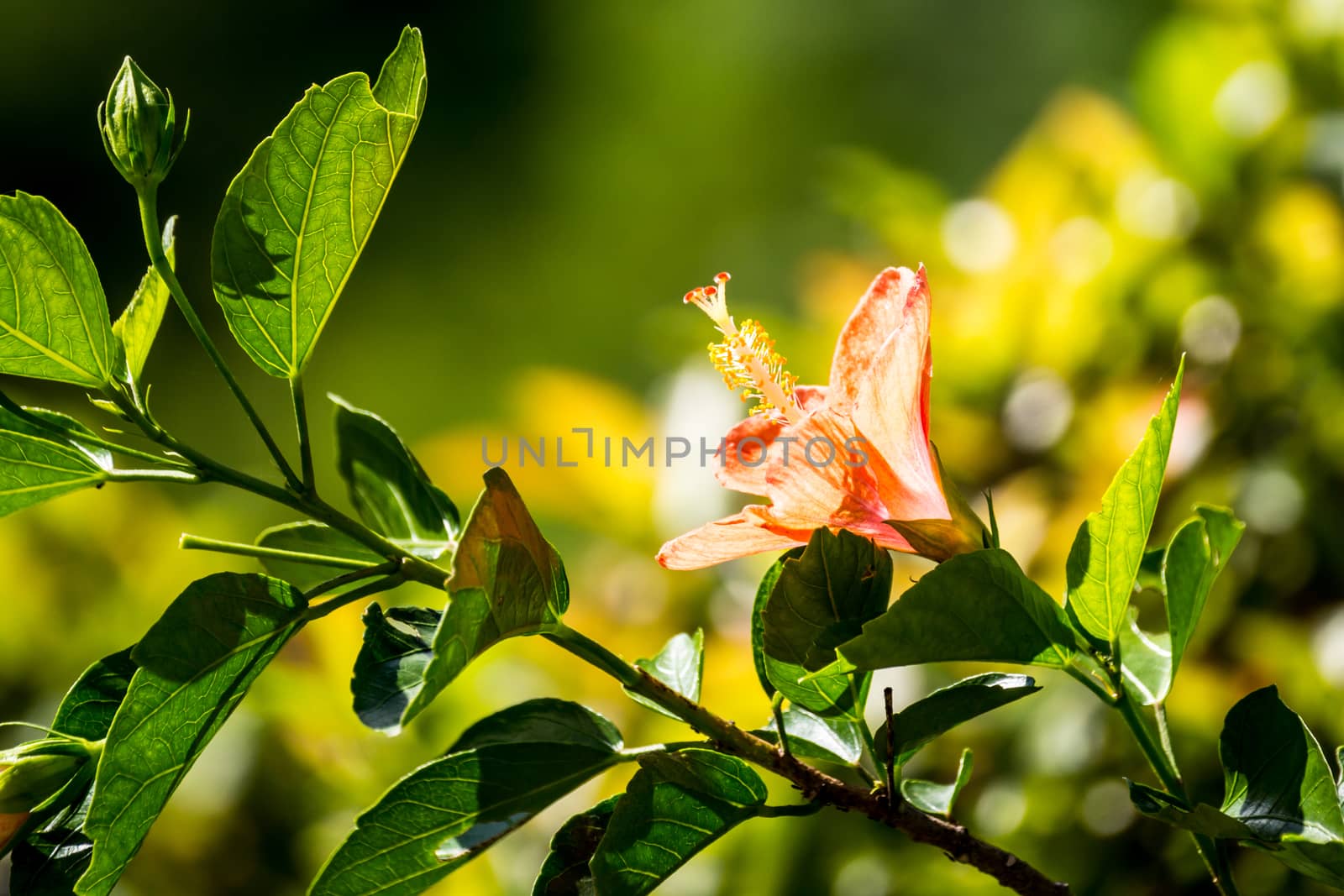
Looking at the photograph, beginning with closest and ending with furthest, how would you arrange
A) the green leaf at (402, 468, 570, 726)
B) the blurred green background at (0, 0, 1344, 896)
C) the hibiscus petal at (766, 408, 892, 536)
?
the green leaf at (402, 468, 570, 726)
the hibiscus petal at (766, 408, 892, 536)
the blurred green background at (0, 0, 1344, 896)

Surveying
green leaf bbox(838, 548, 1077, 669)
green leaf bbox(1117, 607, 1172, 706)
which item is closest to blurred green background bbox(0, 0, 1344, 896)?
green leaf bbox(1117, 607, 1172, 706)

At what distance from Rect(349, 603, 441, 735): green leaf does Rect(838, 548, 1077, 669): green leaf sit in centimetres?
15

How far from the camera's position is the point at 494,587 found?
396 millimetres

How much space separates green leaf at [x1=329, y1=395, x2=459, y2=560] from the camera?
528 mm

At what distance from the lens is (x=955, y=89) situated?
288 centimetres

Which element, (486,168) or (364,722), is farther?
(486,168)

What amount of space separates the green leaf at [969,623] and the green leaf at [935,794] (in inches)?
3.1

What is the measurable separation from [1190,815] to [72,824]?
0.41m

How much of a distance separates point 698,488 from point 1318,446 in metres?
0.52

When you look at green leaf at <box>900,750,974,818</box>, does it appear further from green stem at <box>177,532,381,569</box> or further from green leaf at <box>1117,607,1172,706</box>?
green stem at <box>177,532,381,569</box>

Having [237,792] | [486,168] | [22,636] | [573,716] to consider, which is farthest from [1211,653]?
[486,168]

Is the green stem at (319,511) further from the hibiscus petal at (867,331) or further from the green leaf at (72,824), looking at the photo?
the hibiscus petal at (867,331)

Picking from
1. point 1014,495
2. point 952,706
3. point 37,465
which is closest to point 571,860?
point 952,706

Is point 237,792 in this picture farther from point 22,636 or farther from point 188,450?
point 188,450
